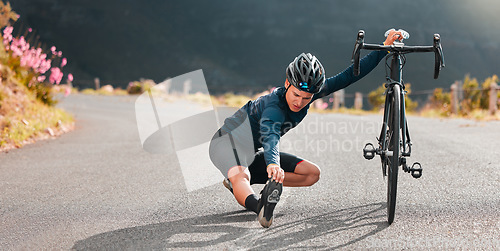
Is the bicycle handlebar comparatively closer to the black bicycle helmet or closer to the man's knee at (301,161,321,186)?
the black bicycle helmet

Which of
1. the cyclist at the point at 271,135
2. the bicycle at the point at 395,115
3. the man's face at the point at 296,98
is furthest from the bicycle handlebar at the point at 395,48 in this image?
the man's face at the point at 296,98

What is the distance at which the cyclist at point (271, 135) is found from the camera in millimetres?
3562

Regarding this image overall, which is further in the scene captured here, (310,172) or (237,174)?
(310,172)

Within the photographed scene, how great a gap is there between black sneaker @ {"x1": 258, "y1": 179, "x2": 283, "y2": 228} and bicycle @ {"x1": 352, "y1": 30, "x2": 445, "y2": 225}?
874mm

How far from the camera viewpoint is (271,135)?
3.68 meters

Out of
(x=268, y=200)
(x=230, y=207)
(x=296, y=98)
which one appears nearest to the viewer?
(x=268, y=200)

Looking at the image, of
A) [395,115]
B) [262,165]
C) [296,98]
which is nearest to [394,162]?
[395,115]

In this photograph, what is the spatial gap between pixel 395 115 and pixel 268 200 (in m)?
1.23

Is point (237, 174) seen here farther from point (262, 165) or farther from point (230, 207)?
point (230, 207)

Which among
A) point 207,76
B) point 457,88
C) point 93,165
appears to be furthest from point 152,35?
point 93,165

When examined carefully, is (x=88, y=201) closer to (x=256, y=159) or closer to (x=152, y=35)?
(x=256, y=159)

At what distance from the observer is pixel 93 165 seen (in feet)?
24.2

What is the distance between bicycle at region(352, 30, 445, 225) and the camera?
365 centimetres

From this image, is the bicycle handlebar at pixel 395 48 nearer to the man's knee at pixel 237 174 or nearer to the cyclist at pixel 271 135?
the cyclist at pixel 271 135
